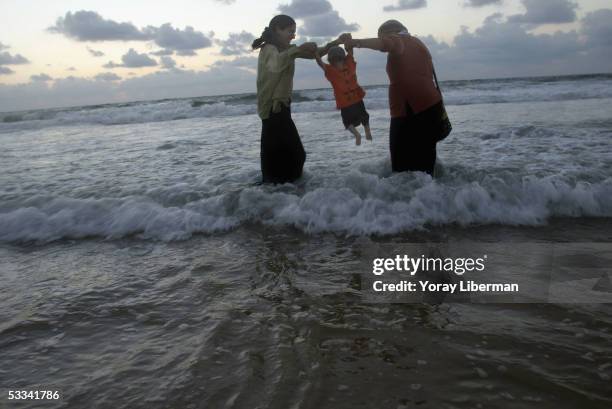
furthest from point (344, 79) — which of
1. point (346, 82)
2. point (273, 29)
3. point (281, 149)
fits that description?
point (281, 149)

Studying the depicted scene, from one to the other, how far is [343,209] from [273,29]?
209cm

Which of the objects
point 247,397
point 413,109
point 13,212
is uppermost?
point 413,109

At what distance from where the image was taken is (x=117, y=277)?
3916 millimetres

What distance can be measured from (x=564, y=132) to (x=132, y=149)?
32.8 feet

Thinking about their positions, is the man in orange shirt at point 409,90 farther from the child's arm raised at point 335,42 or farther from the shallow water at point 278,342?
the shallow water at point 278,342

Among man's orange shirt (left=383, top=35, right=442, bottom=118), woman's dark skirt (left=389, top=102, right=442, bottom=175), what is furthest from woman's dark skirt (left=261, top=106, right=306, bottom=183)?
man's orange shirt (left=383, top=35, right=442, bottom=118)

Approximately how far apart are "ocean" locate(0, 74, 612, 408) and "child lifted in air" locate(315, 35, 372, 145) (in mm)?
969

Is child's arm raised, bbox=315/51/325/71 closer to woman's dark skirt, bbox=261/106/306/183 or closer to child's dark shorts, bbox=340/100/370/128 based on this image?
child's dark shorts, bbox=340/100/370/128

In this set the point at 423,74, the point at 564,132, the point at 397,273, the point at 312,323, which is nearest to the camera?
the point at 312,323

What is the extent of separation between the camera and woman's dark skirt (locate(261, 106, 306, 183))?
5.42m

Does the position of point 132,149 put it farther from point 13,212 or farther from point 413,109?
point 413,109

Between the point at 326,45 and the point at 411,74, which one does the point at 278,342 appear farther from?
the point at 326,45

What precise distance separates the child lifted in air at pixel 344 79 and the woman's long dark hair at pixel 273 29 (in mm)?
557

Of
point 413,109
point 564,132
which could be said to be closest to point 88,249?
point 413,109
